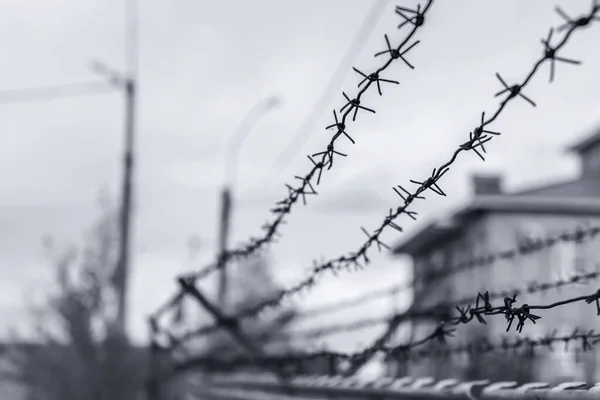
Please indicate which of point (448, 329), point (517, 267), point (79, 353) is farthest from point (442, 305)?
point (517, 267)

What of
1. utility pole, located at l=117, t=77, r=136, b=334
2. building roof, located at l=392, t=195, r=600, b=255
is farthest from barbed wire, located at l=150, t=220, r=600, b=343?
building roof, located at l=392, t=195, r=600, b=255

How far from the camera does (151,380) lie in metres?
8.05

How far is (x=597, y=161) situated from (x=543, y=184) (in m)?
4.06

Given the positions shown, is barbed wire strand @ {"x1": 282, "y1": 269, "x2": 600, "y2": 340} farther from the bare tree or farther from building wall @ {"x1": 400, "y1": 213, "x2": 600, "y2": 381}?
building wall @ {"x1": 400, "y1": 213, "x2": 600, "y2": 381}

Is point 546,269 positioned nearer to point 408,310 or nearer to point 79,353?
point 79,353

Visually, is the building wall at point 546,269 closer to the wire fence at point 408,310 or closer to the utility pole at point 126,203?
the utility pole at point 126,203

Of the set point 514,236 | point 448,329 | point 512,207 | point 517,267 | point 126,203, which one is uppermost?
point 512,207

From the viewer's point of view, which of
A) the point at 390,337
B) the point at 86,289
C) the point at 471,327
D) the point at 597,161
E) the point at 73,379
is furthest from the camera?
the point at 597,161

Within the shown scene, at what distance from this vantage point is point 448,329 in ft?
9.61

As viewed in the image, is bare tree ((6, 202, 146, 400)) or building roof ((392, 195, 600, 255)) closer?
bare tree ((6, 202, 146, 400))

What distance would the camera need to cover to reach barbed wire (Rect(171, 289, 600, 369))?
79.6 inches

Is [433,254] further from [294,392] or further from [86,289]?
[294,392]

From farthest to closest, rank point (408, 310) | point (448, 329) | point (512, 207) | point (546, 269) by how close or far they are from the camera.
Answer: point (512, 207)
point (546, 269)
point (408, 310)
point (448, 329)

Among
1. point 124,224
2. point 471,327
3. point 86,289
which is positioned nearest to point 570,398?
point 86,289
